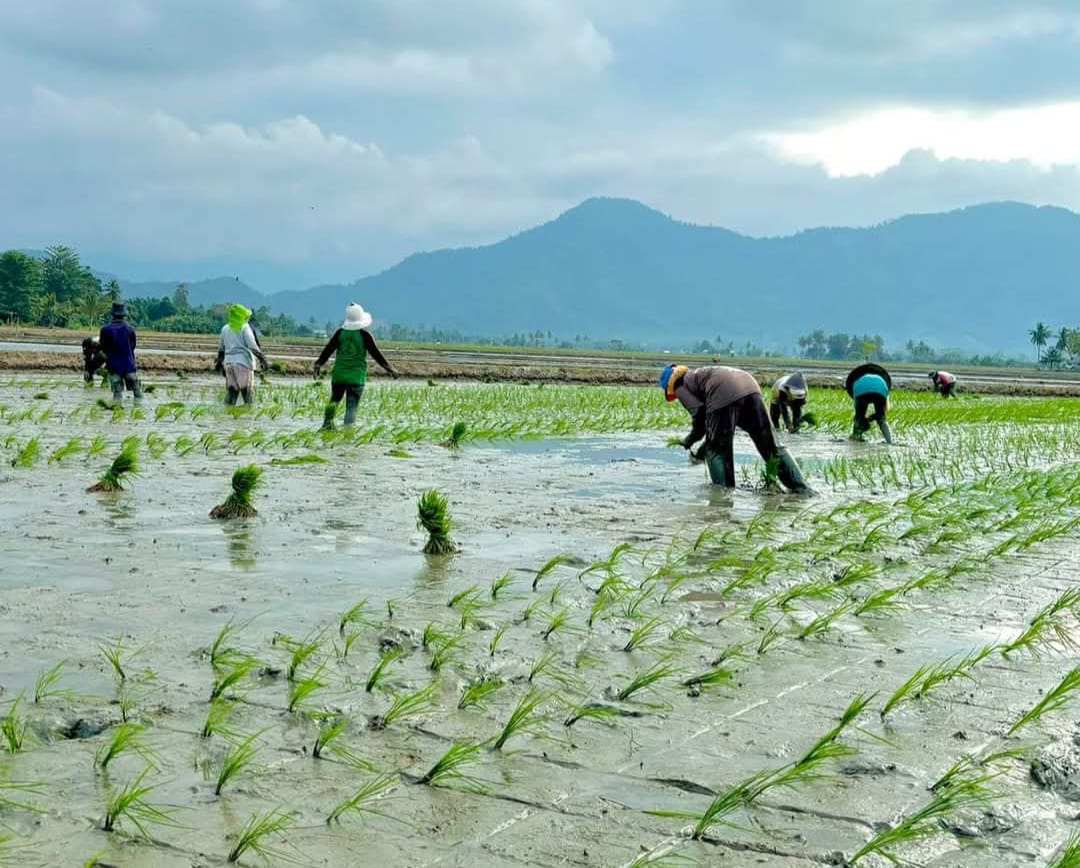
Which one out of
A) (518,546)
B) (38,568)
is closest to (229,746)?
(38,568)

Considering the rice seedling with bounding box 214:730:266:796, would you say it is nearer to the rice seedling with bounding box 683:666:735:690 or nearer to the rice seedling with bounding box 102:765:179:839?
the rice seedling with bounding box 102:765:179:839

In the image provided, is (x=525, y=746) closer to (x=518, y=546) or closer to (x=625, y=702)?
(x=625, y=702)

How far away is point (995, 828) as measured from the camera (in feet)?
8.61

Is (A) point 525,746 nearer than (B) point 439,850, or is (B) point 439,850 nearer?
(B) point 439,850

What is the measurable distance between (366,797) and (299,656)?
96cm

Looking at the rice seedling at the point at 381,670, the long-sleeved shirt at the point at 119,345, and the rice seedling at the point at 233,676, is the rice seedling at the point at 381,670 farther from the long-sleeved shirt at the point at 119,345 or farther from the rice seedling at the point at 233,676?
the long-sleeved shirt at the point at 119,345

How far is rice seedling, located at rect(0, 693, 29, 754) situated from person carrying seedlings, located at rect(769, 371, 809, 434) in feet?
36.6

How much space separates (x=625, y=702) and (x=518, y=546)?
270cm

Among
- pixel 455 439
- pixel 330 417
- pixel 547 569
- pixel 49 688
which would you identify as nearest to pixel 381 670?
pixel 49 688

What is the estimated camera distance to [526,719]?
315 cm

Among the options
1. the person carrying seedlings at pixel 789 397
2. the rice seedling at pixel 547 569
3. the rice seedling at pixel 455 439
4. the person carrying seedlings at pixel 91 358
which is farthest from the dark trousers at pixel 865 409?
the person carrying seedlings at pixel 91 358

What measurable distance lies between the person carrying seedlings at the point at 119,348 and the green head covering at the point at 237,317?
1366 millimetres

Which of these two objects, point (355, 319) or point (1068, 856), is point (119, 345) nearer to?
point (355, 319)

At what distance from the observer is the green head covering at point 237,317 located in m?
13.0
